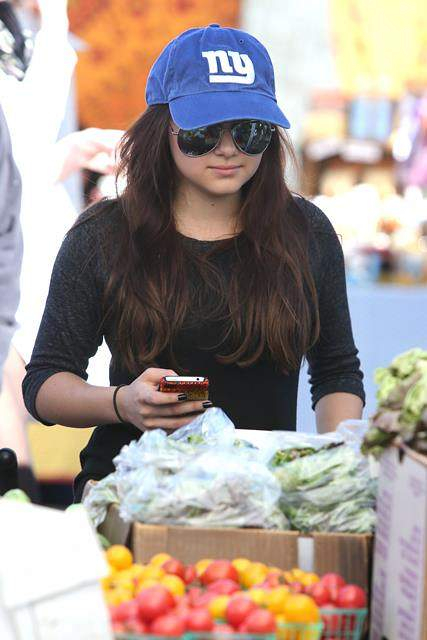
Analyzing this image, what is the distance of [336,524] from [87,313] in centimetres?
82

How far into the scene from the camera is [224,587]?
179 centimetres

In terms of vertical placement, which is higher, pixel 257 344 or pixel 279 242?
pixel 279 242

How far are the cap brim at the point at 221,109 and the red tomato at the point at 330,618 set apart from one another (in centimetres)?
104

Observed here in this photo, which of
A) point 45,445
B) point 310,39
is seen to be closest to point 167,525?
point 45,445

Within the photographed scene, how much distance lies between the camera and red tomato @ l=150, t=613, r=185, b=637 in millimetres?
1626

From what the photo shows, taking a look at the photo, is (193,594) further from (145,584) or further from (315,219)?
(315,219)

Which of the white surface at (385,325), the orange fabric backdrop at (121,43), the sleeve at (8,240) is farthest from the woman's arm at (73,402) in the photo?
the orange fabric backdrop at (121,43)

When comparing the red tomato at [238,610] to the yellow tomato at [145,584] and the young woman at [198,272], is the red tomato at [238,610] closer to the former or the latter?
the yellow tomato at [145,584]

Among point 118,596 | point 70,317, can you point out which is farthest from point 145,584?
point 70,317

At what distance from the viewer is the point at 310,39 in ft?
21.8

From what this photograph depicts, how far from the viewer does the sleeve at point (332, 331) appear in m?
2.68

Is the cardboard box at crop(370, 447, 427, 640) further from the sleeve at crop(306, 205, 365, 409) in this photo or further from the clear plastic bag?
the sleeve at crop(306, 205, 365, 409)

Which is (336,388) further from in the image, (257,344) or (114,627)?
(114,627)

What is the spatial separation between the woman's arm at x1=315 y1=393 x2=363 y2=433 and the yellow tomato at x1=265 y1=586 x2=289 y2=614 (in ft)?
2.93
